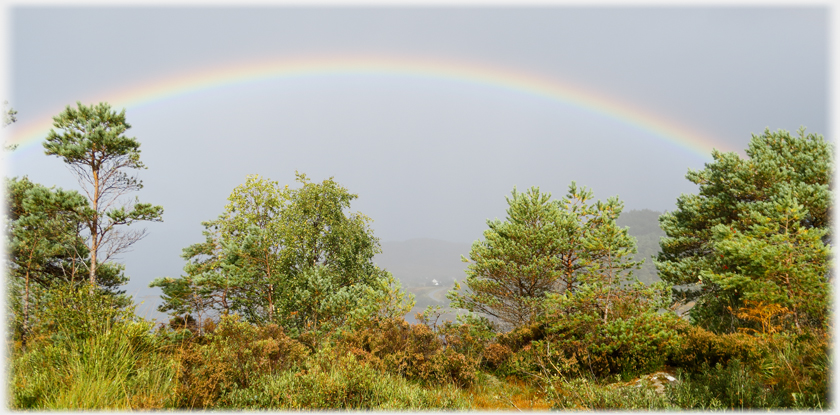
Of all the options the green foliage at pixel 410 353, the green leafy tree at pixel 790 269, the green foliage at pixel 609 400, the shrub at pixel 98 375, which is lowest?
the green foliage at pixel 410 353

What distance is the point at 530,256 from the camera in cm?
1112

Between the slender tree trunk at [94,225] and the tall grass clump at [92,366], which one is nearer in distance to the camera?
the tall grass clump at [92,366]

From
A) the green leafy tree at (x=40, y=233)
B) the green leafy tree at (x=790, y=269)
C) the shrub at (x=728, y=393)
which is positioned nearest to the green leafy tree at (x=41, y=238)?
the green leafy tree at (x=40, y=233)

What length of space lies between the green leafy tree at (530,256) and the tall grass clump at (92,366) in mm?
8510

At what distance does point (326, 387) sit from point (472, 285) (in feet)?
26.3

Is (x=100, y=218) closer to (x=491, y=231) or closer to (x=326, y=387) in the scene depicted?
(x=326, y=387)

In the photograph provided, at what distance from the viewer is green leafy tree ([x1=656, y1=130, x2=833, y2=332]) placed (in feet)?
35.5

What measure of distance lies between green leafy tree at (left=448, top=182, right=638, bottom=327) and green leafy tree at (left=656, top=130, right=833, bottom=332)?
11.7 feet

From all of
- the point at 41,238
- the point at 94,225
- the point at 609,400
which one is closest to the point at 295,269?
the point at 94,225

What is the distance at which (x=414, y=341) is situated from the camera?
27.3ft

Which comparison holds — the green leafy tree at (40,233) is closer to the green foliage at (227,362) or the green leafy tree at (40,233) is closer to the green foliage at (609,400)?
the green foliage at (227,362)

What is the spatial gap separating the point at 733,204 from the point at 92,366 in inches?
704

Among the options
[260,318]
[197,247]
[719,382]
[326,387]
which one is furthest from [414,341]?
[197,247]

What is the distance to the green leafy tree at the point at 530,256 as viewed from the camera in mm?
10526
